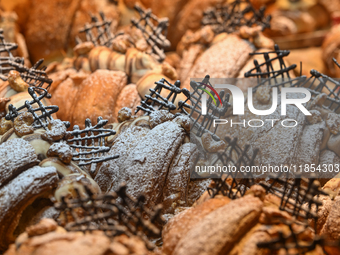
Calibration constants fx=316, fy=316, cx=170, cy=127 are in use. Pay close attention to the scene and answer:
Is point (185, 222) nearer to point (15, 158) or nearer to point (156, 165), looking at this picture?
point (156, 165)

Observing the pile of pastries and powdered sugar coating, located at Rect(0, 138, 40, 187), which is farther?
powdered sugar coating, located at Rect(0, 138, 40, 187)

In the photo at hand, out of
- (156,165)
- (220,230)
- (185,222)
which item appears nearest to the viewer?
(220,230)

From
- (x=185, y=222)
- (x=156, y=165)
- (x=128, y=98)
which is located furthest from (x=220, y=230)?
(x=128, y=98)

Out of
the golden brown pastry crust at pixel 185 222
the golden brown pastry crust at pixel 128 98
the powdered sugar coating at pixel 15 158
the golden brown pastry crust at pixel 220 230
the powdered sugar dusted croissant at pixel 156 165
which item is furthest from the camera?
the golden brown pastry crust at pixel 128 98

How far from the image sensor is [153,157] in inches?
51.3

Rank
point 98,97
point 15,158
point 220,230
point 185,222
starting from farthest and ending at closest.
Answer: point 98,97, point 15,158, point 185,222, point 220,230

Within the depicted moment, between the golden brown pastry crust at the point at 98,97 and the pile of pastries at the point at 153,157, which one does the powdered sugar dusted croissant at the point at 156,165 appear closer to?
the pile of pastries at the point at 153,157

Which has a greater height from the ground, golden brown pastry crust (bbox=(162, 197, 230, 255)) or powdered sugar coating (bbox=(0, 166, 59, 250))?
powdered sugar coating (bbox=(0, 166, 59, 250))

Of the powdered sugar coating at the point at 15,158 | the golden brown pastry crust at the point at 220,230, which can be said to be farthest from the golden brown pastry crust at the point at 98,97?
the golden brown pastry crust at the point at 220,230

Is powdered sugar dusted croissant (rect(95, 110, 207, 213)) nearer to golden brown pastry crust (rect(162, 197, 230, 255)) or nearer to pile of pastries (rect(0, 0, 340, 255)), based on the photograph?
pile of pastries (rect(0, 0, 340, 255))

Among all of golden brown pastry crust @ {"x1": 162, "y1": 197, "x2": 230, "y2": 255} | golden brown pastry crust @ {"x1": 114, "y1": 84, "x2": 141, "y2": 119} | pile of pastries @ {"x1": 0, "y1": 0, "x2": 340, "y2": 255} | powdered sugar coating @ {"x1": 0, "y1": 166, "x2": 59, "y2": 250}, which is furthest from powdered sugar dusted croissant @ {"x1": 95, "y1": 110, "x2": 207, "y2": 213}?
golden brown pastry crust @ {"x1": 114, "y1": 84, "x2": 141, "y2": 119}

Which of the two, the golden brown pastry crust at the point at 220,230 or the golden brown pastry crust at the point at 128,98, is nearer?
the golden brown pastry crust at the point at 220,230

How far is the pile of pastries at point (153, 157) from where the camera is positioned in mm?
957

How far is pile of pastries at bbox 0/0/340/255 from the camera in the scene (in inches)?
37.7
